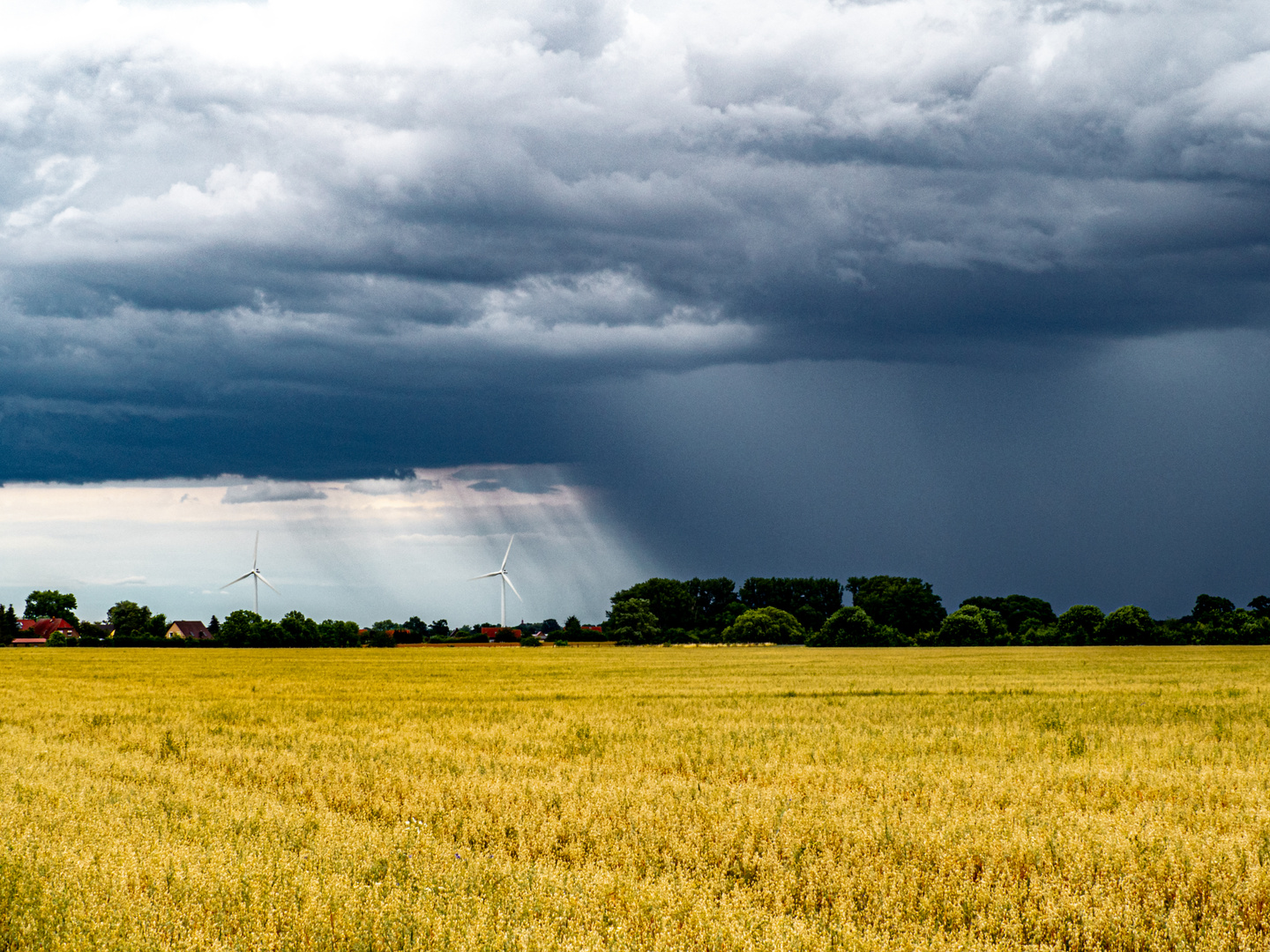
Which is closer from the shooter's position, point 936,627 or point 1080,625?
point 1080,625

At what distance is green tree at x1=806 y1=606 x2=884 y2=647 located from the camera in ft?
462

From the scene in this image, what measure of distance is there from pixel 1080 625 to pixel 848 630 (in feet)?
115

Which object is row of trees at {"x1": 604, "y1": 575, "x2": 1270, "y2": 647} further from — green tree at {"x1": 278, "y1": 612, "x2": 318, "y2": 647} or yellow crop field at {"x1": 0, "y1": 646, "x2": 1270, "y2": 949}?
yellow crop field at {"x1": 0, "y1": 646, "x2": 1270, "y2": 949}

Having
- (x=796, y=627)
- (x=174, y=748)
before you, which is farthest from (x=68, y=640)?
(x=174, y=748)

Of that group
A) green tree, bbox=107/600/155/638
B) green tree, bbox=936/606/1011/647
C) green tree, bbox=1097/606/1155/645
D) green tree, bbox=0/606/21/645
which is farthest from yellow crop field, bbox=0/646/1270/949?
green tree, bbox=107/600/155/638

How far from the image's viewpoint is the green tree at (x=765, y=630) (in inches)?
6038

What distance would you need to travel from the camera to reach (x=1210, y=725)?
848 inches

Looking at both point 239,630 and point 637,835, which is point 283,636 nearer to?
point 239,630

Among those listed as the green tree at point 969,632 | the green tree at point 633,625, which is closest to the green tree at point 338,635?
the green tree at point 633,625

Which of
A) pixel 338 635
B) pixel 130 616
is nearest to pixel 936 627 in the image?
pixel 338 635

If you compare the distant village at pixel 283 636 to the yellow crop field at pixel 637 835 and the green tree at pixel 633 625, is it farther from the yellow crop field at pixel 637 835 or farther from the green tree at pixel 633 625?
the yellow crop field at pixel 637 835

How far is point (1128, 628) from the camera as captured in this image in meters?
127

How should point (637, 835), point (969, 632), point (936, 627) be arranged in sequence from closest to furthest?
point (637, 835)
point (969, 632)
point (936, 627)

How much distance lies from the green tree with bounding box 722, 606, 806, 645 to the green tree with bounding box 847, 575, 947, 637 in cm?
2332
